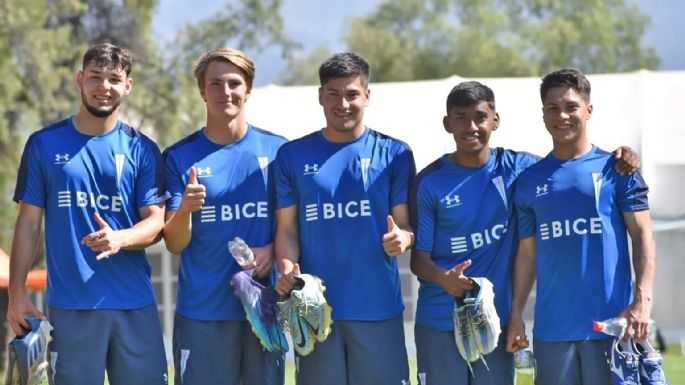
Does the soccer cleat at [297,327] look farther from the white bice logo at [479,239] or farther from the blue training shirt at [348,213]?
the white bice logo at [479,239]

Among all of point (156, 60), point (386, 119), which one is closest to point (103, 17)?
point (156, 60)

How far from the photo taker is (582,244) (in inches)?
253

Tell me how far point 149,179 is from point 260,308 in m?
0.95

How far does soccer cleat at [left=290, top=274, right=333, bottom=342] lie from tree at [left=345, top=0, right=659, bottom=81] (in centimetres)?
4433

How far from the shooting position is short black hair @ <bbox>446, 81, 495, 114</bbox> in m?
6.73

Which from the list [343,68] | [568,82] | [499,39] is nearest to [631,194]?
[568,82]

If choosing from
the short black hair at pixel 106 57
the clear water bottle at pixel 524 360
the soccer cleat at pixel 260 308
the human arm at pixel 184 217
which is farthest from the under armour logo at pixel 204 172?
the clear water bottle at pixel 524 360

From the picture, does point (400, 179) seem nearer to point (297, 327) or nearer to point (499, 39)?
point (297, 327)

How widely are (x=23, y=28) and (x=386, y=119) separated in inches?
233

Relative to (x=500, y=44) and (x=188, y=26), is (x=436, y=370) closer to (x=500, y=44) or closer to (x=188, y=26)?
(x=188, y=26)

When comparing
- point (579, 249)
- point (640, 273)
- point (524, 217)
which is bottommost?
point (640, 273)

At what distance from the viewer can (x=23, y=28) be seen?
17.9 m

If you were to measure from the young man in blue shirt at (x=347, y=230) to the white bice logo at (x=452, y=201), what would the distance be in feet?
0.77

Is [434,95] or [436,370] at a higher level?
[434,95]
